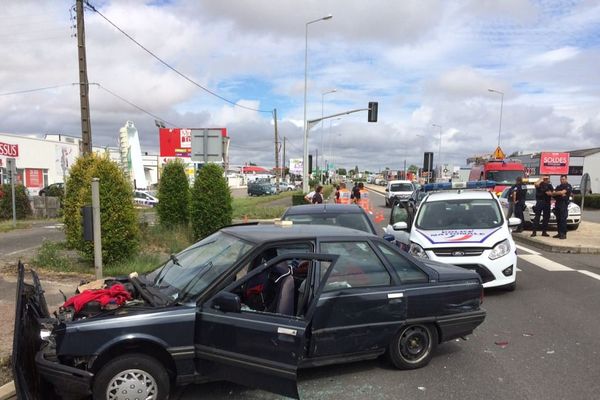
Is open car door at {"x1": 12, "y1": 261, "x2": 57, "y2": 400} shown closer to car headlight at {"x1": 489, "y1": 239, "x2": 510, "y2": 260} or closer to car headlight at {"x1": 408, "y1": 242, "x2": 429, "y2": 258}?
car headlight at {"x1": 408, "y1": 242, "x2": 429, "y2": 258}

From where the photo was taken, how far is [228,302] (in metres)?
3.82

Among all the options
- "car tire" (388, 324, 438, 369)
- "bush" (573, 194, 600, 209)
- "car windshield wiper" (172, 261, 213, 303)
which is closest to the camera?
"car windshield wiper" (172, 261, 213, 303)

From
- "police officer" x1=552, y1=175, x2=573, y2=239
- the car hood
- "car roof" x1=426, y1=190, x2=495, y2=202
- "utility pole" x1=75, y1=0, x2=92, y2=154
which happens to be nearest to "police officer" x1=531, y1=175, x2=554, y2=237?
"police officer" x1=552, y1=175, x2=573, y2=239

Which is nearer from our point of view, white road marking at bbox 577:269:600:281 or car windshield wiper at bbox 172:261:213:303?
car windshield wiper at bbox 172:261:213:303

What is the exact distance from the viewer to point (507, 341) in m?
5.83

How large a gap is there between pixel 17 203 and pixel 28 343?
2392cm

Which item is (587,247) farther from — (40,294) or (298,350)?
(40,294)

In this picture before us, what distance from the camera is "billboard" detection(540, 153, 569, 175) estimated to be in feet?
200

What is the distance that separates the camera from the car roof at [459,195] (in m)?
9.69

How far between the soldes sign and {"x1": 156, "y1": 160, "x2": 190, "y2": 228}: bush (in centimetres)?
3441

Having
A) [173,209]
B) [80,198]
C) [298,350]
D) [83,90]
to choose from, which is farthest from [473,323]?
[83,90]

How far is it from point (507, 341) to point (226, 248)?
3.45 metres

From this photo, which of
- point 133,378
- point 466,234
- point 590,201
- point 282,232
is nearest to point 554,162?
point 590,201

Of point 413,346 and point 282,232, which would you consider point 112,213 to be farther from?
point 413,346
